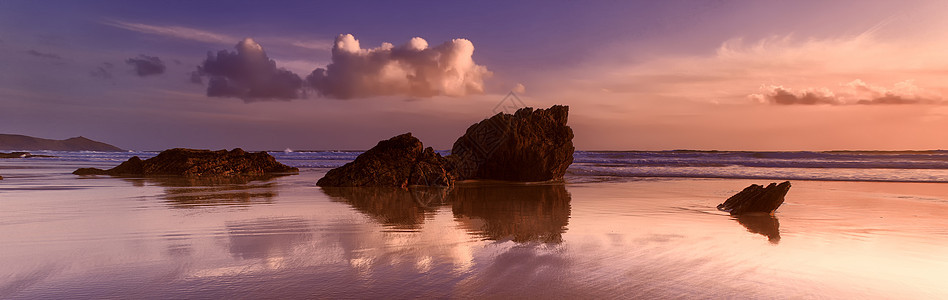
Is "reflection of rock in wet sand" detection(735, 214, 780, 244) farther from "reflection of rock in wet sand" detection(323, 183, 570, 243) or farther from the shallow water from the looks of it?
"reflection of rock in wet sand" detection(323, 183, 570, 243)

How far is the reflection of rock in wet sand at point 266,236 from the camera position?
4410 millimetres

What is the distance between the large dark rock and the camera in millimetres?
15070

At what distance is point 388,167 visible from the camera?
1279cm

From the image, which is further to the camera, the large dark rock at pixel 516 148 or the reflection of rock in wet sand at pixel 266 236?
the large dark rock at pixel 516 148

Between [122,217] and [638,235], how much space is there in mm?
6808

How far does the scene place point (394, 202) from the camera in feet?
29.1

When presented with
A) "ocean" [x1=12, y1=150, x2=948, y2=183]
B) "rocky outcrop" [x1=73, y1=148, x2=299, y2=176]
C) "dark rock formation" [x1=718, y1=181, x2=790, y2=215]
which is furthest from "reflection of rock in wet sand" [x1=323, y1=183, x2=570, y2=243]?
"rocky outcrop" [x1=73, y1=148, x2=299, y2=176]

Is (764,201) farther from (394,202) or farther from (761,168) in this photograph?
(761,168)

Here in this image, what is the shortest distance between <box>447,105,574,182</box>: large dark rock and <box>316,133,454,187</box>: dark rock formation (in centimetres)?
132

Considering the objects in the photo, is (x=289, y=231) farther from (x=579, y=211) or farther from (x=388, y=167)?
(x=388, y=167)

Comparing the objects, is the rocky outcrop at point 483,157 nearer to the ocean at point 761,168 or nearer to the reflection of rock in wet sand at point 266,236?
the ocean at point 761,168

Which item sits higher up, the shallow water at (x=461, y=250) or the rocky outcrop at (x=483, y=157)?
the rocky outcrop at (x=483, y=157)

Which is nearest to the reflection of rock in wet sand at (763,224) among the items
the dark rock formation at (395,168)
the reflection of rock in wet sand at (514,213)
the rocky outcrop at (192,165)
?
the reflection of rock in wet sand at (514,213)

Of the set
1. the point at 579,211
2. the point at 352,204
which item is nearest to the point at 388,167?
the point at 352,204
